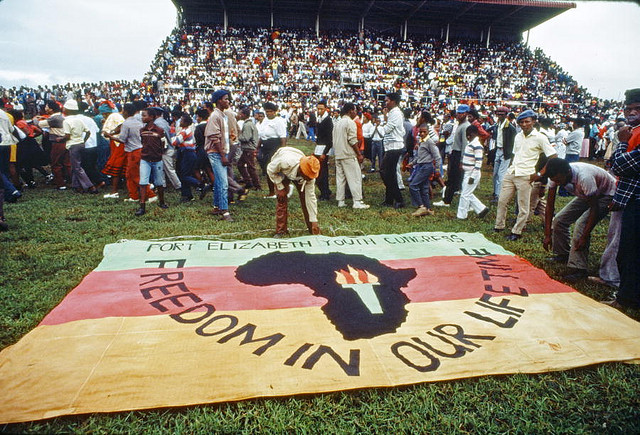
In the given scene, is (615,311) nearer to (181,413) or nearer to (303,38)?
(181,413)

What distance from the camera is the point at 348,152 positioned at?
296 inches

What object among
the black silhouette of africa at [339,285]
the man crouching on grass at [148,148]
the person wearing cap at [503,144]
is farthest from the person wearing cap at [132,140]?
the person wearing cap at [503,144]

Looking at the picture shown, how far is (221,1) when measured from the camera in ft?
98.3

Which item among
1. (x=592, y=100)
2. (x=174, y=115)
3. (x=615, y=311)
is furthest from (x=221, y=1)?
(x=615, y=311)

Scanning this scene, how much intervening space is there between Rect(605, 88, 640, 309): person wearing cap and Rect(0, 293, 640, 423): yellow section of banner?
0.40 m

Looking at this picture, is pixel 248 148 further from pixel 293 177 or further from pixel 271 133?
pixel 293 177

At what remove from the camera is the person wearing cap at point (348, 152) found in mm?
7393

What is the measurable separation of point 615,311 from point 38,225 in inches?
290

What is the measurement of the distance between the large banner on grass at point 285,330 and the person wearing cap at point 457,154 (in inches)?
137

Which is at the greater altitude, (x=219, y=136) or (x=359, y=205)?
(x=219, y=136)

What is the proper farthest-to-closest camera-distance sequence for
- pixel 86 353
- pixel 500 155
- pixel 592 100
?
pixel 592 100, pixel 500 155, pixel 86 353

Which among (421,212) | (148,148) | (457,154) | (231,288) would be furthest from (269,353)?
(457,154)

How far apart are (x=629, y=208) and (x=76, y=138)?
9.31 metres

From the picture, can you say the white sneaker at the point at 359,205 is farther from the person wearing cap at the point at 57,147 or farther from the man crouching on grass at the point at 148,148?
the person wearing cap at the point at 57,147
